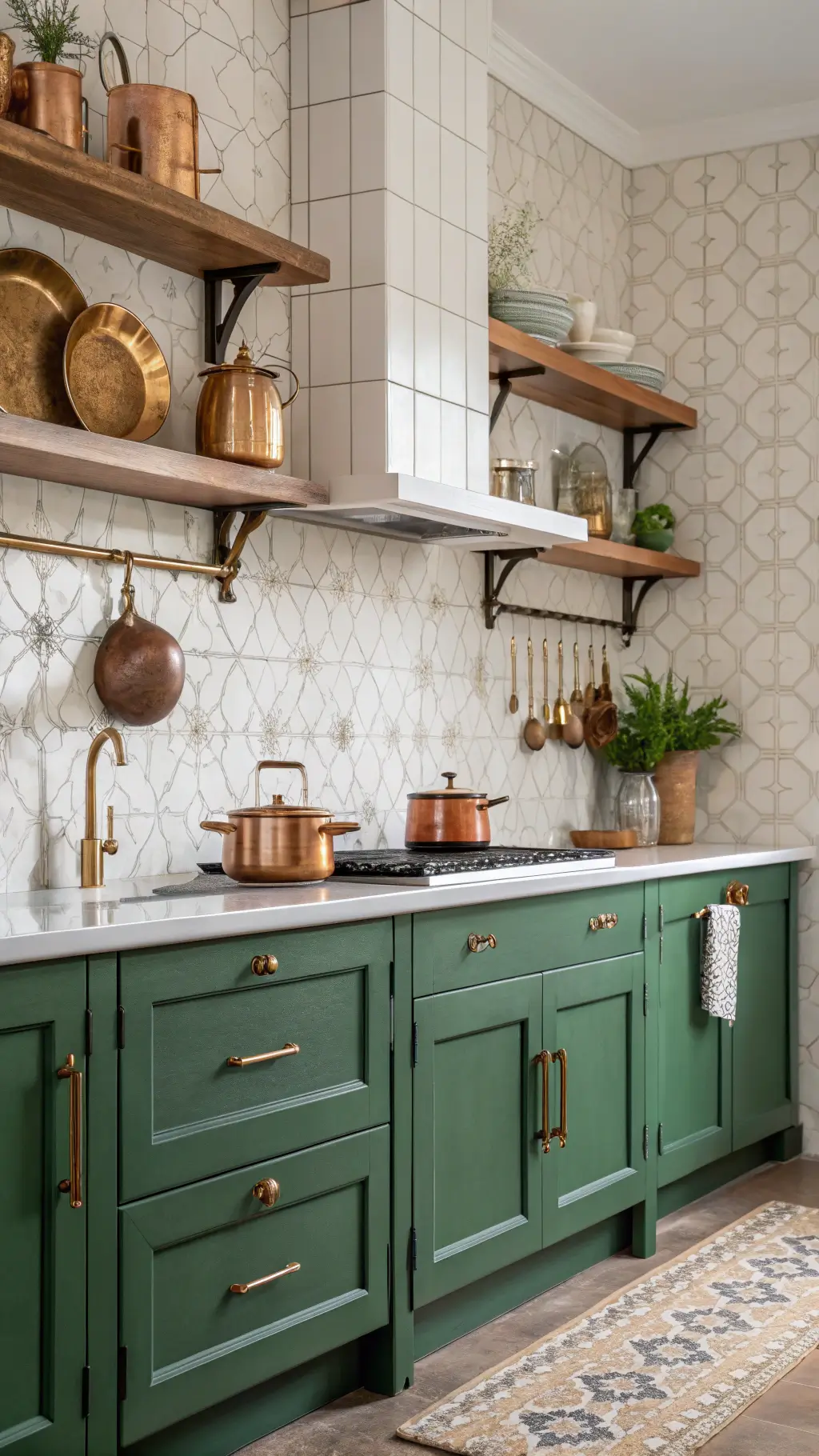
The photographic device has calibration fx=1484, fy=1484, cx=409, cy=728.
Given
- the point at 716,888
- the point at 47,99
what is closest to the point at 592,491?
the point at 716,888

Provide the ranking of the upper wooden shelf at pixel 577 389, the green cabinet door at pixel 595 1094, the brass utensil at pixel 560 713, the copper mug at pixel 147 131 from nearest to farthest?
1. the copper mug at pixel 147 131
2. the green cabinet door at pixel 595 1094
3. the upper wooden shelf at pixel 577 389
4. the brass utensil at pixel 560 713

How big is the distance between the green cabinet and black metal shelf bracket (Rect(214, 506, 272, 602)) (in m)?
0.91

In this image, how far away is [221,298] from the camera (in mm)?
2873

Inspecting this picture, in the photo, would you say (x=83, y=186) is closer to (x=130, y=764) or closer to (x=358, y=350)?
(x=358, y=350)

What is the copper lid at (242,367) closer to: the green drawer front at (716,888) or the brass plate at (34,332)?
the brass plate at (34,332)

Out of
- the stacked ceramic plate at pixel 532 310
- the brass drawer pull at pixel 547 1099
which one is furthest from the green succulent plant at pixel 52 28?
the brass drawer pull at pixel 547 1099

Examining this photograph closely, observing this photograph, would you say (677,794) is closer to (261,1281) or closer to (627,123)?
(627,123)

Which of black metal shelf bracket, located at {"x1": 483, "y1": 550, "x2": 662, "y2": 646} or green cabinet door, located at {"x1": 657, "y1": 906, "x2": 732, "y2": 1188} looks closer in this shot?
green cabinet door, located at {"x1": 657, "y1": 906, "x2": 732, "y2": 1188}

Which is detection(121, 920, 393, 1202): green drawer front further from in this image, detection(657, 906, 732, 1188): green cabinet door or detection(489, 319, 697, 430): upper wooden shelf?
detection(489, 319, 697, 430): upper wooden shelf

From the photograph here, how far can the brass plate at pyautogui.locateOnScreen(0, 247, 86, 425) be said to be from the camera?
7.86ft

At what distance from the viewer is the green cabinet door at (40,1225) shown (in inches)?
70.5

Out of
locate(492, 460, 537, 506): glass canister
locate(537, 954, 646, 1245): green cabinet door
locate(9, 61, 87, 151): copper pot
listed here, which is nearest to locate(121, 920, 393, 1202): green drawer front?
locate(537, 954, 646, 1245): green cabinet door

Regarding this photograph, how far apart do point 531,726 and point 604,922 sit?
0.92 metres

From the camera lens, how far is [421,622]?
11.6ft
